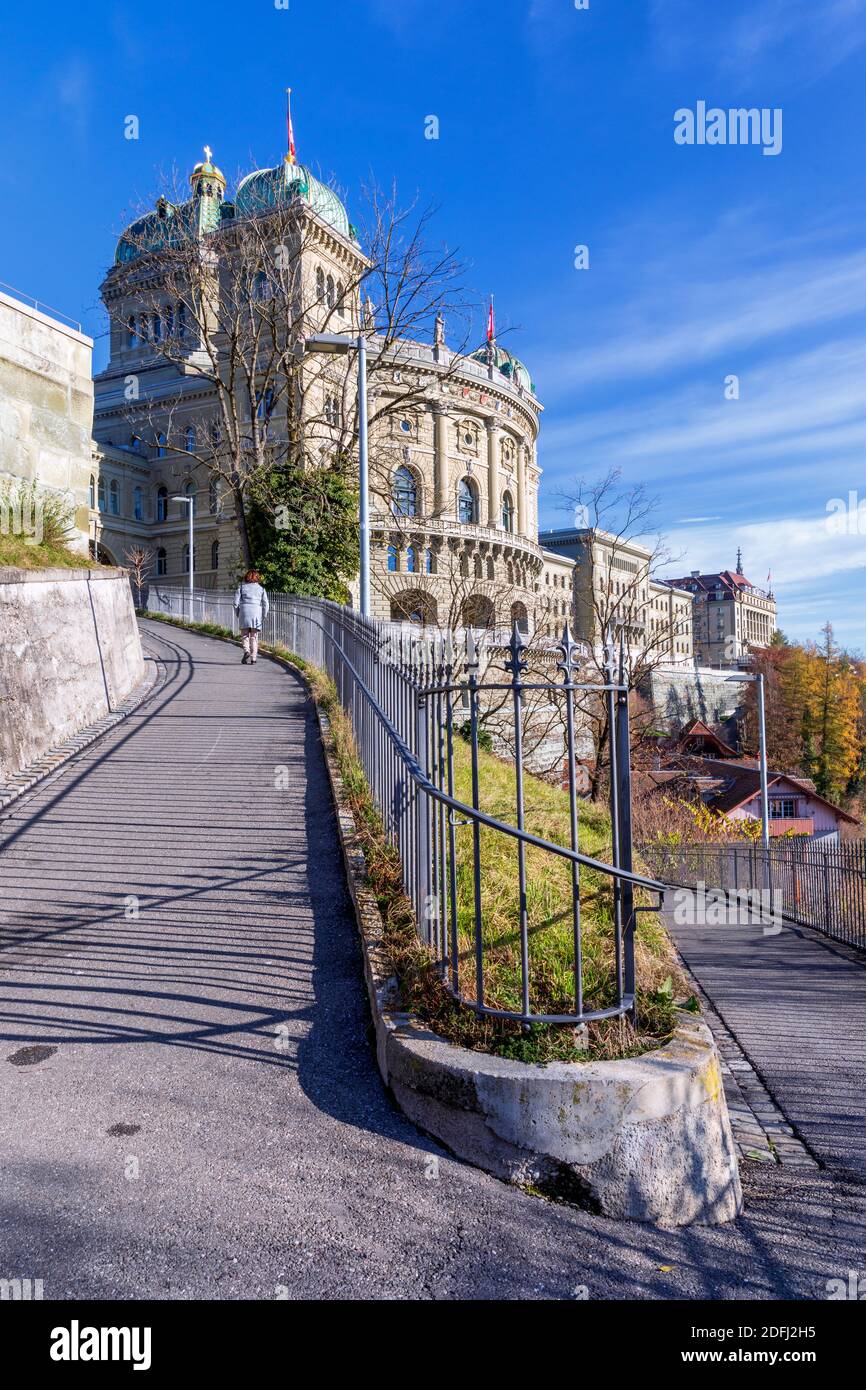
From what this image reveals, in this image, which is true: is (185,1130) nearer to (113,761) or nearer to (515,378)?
(113,761)

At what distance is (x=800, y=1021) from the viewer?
28.5ft

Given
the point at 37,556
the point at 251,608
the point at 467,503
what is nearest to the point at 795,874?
the point at 251,608

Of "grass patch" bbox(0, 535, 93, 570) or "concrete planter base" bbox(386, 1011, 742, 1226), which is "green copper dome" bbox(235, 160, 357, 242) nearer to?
"grass patch" bbox(0, 535, 93, 570)

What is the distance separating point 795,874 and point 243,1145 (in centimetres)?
1877

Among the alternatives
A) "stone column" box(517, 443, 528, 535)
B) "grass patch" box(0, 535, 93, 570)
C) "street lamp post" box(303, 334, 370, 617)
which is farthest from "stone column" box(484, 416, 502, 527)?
"grass patch" box(0, 535, 93, 570)

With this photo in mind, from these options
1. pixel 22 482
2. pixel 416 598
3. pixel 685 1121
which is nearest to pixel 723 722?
pixel 416 598

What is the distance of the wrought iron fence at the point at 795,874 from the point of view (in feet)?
52.1

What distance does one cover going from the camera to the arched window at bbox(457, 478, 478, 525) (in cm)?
6176

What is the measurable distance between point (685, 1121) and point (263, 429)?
95.2 feet

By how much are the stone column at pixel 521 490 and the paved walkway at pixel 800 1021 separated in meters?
54.5

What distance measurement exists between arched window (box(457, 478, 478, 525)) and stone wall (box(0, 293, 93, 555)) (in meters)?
48.8

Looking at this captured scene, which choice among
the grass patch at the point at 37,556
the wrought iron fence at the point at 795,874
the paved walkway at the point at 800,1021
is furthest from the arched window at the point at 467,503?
the grass patch at the point at 37,556

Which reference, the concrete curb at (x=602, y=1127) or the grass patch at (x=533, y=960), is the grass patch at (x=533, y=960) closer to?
the grass patch at (x=533, y=960)
